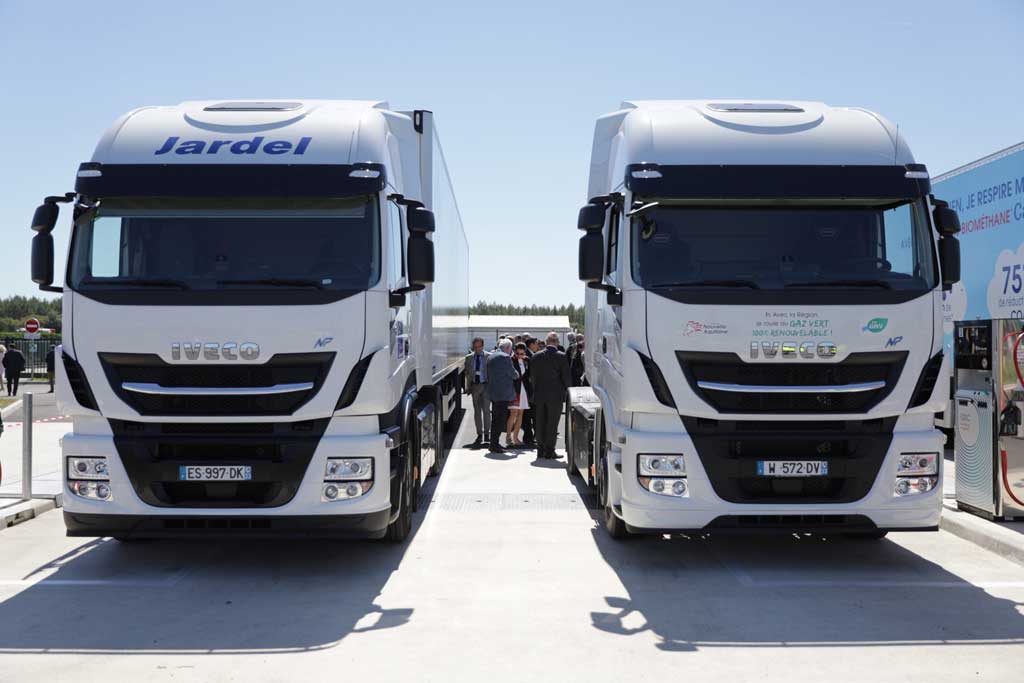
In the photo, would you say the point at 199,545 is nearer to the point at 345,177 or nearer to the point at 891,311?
the point at 345,177

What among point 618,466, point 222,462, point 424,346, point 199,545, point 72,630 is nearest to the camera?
point 72,630

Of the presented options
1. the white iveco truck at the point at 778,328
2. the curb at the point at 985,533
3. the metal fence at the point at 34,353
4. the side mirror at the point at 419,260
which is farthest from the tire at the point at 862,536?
the metal fence at the point at 34,353

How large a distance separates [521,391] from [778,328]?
9.32 metres

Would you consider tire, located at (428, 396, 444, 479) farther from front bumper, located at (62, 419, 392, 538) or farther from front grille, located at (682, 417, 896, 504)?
front grille, located at (682, 417, 896, 504)

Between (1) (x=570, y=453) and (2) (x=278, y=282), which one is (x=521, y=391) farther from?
(2) (x=278, y=282)

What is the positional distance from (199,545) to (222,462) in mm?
1877

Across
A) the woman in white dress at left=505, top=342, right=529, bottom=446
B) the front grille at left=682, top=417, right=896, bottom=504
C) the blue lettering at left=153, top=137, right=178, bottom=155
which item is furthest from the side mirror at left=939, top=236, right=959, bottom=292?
the woman in white dress at left=505, top=342, right=529, bottom=446

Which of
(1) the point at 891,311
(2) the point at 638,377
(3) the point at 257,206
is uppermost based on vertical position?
(3) the point at 257,206

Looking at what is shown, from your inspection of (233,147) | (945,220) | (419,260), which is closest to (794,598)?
(945,220)

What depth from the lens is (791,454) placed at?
720 cm

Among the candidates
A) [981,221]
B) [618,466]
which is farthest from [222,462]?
[981,221]

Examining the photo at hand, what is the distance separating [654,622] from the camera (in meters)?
6.09

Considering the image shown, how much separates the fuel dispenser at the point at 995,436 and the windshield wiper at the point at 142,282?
22.5ft

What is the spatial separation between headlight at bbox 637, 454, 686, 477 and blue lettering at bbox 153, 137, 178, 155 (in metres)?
4.05
